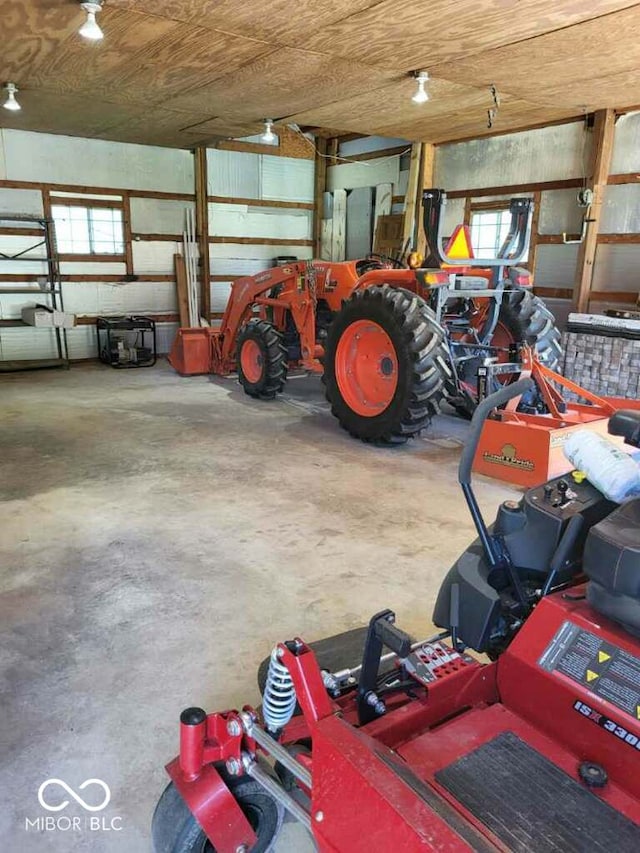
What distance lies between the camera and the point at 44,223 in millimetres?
7918

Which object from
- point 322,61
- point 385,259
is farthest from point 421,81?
point 385,259

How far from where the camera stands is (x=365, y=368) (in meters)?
5.27

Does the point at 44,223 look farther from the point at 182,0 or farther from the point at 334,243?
the point at 182,0

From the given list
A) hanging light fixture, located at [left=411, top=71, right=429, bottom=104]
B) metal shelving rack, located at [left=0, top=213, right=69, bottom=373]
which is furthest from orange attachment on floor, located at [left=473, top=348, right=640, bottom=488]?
metal shelving rack, located at [left=0, top=213, right=69, bottom=373]

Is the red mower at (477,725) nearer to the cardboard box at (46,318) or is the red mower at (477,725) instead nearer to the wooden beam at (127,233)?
the cardboard box at (46,318)

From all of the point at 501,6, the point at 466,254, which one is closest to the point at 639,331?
the point at 466,254

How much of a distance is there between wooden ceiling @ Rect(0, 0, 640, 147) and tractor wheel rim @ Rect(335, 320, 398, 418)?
1.91 meters

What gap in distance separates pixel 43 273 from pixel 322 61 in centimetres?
503

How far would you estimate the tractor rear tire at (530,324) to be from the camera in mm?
5164

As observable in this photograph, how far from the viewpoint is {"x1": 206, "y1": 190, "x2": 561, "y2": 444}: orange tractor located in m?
4.59

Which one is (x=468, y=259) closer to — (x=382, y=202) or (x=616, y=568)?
(x=616, y=568)

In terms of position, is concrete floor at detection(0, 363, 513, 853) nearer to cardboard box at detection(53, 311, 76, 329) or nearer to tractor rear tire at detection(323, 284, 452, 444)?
tractor rear tire at detection(323, 284, 452, 444)

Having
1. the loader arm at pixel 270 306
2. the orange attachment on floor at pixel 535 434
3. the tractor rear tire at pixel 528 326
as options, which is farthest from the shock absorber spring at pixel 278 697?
the loader arm at pixel 270 306

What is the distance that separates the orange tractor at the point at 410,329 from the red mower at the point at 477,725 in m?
3.05
